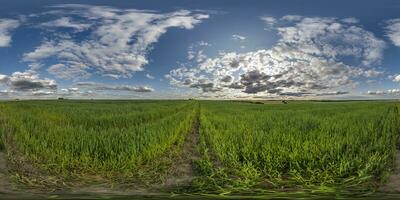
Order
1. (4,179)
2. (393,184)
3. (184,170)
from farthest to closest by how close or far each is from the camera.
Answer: (184,170) < (4,179) < (393,184)

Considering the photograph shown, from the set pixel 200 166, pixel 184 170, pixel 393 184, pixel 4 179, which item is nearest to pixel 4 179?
pixel 4 179

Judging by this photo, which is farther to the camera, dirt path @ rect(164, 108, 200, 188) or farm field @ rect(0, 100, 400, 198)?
dirt path @ rect(164, 108, 200, 188)

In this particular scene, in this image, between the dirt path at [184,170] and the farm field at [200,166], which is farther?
the dirt path at [184,170]

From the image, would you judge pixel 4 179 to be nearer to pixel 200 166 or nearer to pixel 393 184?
pixel 200 166

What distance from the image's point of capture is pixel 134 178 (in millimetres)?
4945

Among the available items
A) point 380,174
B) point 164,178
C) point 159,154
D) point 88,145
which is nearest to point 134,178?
point 164,178

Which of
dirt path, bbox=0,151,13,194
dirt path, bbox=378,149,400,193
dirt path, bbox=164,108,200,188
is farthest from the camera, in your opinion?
dirt path, bbox=164,108,200,188

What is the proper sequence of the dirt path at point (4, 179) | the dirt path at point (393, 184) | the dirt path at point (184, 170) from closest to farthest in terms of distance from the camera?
the dirt path at point (393, 184) → the dirt path at point (4, 179) → the dirt path at point (184, 170)

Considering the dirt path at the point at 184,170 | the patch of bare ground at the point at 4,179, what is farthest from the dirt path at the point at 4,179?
the dirt path at the point at 184,170

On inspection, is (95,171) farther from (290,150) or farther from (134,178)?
(290,150)

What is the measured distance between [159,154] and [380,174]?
10.4 ft

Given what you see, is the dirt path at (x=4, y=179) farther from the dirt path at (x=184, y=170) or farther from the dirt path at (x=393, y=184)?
the dirt path at (x=393, y=184)

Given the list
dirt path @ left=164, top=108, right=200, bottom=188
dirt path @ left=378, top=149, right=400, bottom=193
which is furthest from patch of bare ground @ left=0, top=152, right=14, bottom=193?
dirt path @ left=378, top=149, right=400, bottom=193

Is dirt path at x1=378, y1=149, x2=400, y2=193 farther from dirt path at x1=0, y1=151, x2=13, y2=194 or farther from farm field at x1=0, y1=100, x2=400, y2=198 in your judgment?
dirt path at x1=0, y1=151, x2=13, y2=194
